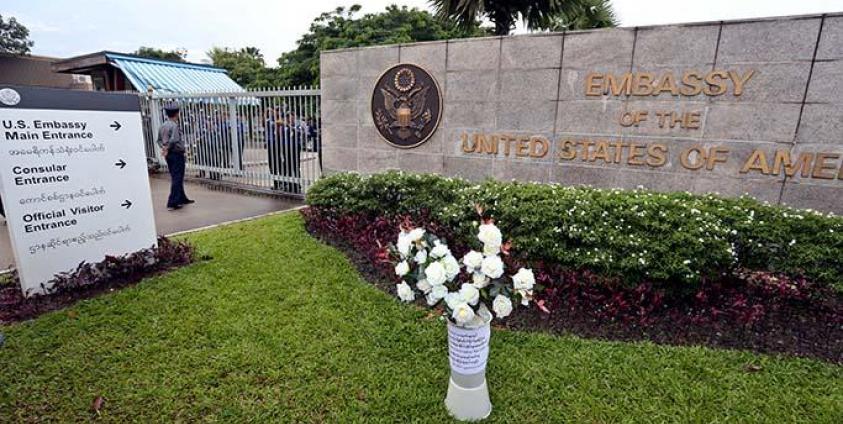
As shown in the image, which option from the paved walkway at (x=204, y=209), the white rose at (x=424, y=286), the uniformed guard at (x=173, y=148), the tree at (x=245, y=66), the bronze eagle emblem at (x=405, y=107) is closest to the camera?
the white rose at (x=424, y=286)

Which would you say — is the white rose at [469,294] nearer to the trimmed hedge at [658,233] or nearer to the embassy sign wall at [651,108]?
the trimmed hedge at [658,233]

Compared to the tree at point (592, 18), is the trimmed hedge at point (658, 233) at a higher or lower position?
lower

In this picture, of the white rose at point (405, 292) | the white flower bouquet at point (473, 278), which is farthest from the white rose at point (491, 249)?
the white rose at point (405, 292)

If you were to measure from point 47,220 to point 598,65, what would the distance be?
5.75 metres

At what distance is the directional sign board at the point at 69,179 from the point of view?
3660 mm

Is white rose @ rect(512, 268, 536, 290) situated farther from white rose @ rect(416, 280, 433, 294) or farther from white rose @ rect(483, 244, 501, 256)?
white rose @ rect(416, 280, 433, 294)

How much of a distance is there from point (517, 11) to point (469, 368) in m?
8.03

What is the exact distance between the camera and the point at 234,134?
987 centimetres

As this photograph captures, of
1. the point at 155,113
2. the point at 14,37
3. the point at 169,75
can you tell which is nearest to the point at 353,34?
the point at 169,75

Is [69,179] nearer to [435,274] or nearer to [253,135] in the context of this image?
[435,274]

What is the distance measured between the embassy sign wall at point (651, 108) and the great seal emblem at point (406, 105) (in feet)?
0.31

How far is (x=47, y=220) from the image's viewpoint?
154 inches

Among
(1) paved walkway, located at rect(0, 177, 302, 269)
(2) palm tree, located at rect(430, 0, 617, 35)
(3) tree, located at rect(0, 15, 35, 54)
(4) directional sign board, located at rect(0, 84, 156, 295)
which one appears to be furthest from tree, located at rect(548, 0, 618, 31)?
(3) tree, located at rect(0, 15, 35, 54)

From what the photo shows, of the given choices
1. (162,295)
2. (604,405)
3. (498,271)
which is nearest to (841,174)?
(604,405)
